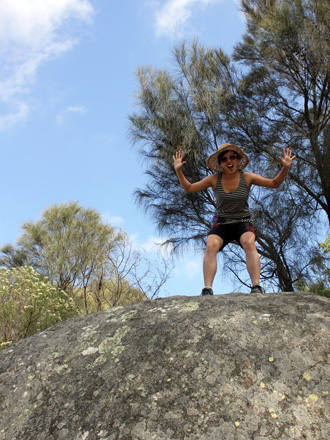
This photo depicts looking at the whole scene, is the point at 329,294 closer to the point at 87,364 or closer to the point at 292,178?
the point at 292,178

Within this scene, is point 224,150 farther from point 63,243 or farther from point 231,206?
point 63,243

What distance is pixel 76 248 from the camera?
12328mm

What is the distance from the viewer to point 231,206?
3266 mm

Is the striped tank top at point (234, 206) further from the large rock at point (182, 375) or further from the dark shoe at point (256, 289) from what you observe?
the large rock at point (182, 375)

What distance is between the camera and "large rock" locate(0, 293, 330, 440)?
64.9 inches

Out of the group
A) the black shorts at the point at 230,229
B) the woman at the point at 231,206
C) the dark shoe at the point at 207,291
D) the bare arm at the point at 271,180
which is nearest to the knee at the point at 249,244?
the woman at the point at 231,206

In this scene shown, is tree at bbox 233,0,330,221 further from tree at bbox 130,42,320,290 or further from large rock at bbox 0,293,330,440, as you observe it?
large rock at bbox 0,293,330,440

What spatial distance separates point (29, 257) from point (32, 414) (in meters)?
12.7

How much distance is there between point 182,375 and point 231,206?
1.66m

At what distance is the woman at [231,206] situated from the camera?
3.05 m

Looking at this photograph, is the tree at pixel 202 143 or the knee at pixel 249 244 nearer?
the knee at pixel 249 244

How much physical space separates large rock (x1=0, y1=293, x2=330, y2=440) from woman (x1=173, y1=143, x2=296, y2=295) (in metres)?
0.63

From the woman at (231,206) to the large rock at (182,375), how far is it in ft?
2.05

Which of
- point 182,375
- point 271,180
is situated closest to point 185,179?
point 271,180
